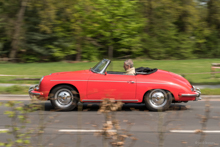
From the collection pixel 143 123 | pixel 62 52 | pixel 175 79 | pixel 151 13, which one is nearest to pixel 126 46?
pixel 151 13

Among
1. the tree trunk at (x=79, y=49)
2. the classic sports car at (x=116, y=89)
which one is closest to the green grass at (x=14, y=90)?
the classic sports car at (x=116, y=89)

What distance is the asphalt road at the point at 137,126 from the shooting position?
5.24 m

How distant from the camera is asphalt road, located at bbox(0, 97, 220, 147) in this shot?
5238 millimetres

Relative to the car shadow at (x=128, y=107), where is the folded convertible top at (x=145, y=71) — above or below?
above

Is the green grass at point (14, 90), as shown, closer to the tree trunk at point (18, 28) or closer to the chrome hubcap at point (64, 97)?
the chrome hubcap at point (64, 97)

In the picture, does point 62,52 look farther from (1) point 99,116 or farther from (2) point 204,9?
(1) point 99,116

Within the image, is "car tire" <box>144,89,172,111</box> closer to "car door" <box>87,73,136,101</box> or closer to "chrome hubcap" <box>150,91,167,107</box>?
"chrome hubcap" <box>150,91,167,107</box>

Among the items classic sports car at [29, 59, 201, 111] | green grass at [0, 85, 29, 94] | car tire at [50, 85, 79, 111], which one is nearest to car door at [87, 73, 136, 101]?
classic sports car at [29, 59, 201, 111]

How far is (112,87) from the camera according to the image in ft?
25.4

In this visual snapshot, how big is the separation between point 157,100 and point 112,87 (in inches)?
48.7

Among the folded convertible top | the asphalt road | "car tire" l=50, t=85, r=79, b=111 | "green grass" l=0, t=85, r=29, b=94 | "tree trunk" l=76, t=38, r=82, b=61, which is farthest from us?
"tree trunk" l=76, t=38, r=82, b=61

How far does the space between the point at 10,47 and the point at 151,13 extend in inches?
450

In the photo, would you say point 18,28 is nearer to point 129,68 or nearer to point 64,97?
point 64,97

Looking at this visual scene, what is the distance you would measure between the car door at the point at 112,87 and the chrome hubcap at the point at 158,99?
1.67ft
